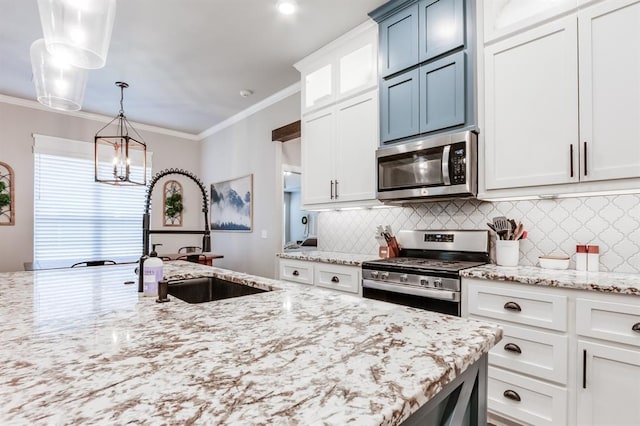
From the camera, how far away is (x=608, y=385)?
1469mm

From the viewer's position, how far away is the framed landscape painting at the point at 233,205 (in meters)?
4.48

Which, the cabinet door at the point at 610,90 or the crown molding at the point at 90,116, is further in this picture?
the crown molding at the point at 90,116

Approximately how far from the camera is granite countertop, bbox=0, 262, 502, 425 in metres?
0.49

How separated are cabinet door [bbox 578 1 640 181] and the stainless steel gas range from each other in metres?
0.80

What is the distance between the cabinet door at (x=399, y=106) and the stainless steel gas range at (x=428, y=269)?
80cm

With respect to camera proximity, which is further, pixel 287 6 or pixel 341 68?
pixel 341 68

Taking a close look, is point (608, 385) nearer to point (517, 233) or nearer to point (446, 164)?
point (517, 233)

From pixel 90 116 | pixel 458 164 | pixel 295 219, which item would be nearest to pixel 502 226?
pixel 458 164

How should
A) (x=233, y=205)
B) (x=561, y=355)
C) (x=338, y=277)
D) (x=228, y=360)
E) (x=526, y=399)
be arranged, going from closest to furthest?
(x=228, y=360) < (x=561, y=355) < (x=526, y=399) < (x=338, y=277) < (x=233, y=205)

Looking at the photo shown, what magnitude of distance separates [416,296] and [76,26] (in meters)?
2.08

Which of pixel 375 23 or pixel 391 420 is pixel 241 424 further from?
pixel 375 23

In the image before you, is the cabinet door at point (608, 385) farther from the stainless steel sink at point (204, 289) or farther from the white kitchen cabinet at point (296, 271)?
the white kitchen cabinet at point (296, 271)

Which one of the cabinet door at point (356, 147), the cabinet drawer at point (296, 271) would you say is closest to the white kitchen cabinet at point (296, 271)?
the cabinet drawer at point (296, 271)

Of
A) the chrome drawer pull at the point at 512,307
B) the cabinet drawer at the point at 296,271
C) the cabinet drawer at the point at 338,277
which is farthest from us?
the cabinet drawer at the point at 296,271
